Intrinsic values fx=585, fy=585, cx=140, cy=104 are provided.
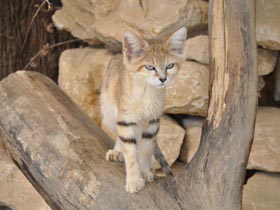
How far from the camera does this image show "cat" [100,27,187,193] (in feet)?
6.43

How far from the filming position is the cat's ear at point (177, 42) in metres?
2.02

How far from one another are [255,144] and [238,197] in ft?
3.14

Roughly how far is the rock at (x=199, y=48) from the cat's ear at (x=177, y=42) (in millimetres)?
781

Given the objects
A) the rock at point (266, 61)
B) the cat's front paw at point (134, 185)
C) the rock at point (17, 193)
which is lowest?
the rock at point (17, 193)

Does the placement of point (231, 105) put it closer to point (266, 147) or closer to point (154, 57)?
point (154, 57)

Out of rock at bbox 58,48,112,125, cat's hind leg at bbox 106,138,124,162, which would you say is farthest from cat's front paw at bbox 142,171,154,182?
rock at bbox 58,48,112,125

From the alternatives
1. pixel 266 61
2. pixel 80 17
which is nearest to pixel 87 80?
pixel 80 17

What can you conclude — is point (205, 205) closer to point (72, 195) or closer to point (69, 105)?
point (72, 195)

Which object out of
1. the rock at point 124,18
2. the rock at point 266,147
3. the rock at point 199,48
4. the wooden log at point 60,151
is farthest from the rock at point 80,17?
the rock at point 266,147

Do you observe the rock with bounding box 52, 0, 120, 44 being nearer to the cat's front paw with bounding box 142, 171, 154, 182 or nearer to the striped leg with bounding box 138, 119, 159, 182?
the striped leg with bounding box 138, 119, 159, 182

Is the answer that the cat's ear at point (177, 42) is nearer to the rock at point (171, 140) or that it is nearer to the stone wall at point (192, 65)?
the stone wall at point (192, 65)

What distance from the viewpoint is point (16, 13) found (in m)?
3.46

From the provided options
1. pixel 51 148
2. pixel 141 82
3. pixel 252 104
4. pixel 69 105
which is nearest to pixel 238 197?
pixel 252 104

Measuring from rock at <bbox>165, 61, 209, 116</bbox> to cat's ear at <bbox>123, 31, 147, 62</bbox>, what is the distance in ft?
2.68
